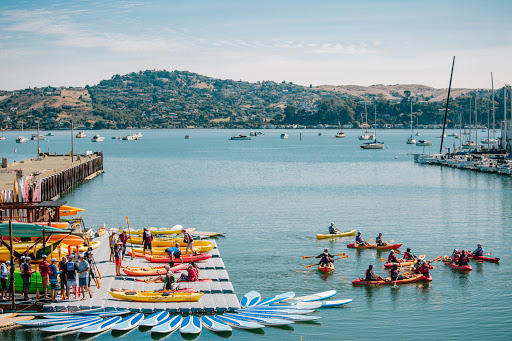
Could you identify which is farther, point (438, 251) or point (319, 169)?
point (319, 169)

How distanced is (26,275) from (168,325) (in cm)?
709

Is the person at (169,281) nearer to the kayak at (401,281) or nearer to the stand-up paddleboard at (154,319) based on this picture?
the stand-up paddleboard at (154,319)

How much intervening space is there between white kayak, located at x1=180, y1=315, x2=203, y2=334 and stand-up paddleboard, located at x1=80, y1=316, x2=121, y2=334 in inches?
115

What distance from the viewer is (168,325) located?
27109 millimetres

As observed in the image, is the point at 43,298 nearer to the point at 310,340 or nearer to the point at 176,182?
the point at 310,340

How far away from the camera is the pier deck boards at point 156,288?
94.3 ft

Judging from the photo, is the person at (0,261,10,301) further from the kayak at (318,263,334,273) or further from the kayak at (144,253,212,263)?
the kayak at (318,263,334,273)

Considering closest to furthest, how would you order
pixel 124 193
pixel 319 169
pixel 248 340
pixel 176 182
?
1. pixel 248 340
2. pixel 124 193
3. pixel 176 182
4. pixel 319 169

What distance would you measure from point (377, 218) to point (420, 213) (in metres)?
5.99

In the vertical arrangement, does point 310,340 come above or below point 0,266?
below

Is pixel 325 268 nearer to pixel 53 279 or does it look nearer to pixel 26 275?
pixel 53 279

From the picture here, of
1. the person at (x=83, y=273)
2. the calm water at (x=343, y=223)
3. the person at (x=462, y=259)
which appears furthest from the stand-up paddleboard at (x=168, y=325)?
the person at (x=462, y=259)

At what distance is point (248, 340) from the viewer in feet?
88.8

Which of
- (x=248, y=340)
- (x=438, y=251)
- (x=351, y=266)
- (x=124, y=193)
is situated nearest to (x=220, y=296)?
(x=248, y=340)
